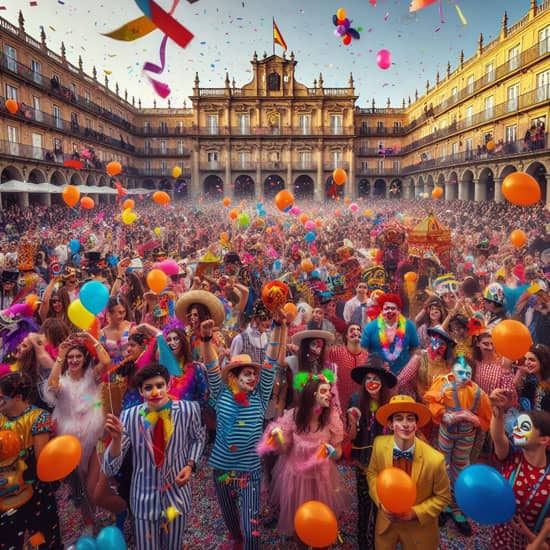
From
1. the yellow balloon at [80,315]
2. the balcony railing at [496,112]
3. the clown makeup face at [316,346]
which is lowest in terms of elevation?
the clown makeup face at [316,346]

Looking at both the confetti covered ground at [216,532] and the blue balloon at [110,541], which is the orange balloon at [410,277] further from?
the blue balloon at [110,541]

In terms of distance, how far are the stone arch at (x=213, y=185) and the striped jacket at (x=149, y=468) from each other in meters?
37.8

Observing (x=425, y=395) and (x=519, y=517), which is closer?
(x=519, y=517)

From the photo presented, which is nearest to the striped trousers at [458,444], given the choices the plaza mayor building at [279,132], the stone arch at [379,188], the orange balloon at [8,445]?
the orange balloon at [8,445]

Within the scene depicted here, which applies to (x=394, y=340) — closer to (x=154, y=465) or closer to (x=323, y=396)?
(x=323, y=396)

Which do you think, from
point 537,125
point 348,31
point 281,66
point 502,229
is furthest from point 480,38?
point 348,31

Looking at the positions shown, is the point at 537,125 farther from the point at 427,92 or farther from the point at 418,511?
the point at 418,511

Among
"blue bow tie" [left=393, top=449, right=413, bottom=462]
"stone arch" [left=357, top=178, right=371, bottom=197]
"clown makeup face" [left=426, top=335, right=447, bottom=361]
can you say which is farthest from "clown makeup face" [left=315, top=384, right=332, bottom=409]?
"stone arch" [left=357, top=178, right=371, bottom=197]

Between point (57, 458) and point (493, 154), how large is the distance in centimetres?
2681

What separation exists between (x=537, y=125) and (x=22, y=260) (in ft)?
75.7

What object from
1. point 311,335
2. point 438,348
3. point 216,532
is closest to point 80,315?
point 311,335

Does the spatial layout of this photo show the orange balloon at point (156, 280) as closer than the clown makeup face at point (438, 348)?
No

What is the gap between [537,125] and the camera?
2034 cm

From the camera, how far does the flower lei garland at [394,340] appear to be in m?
3.82
